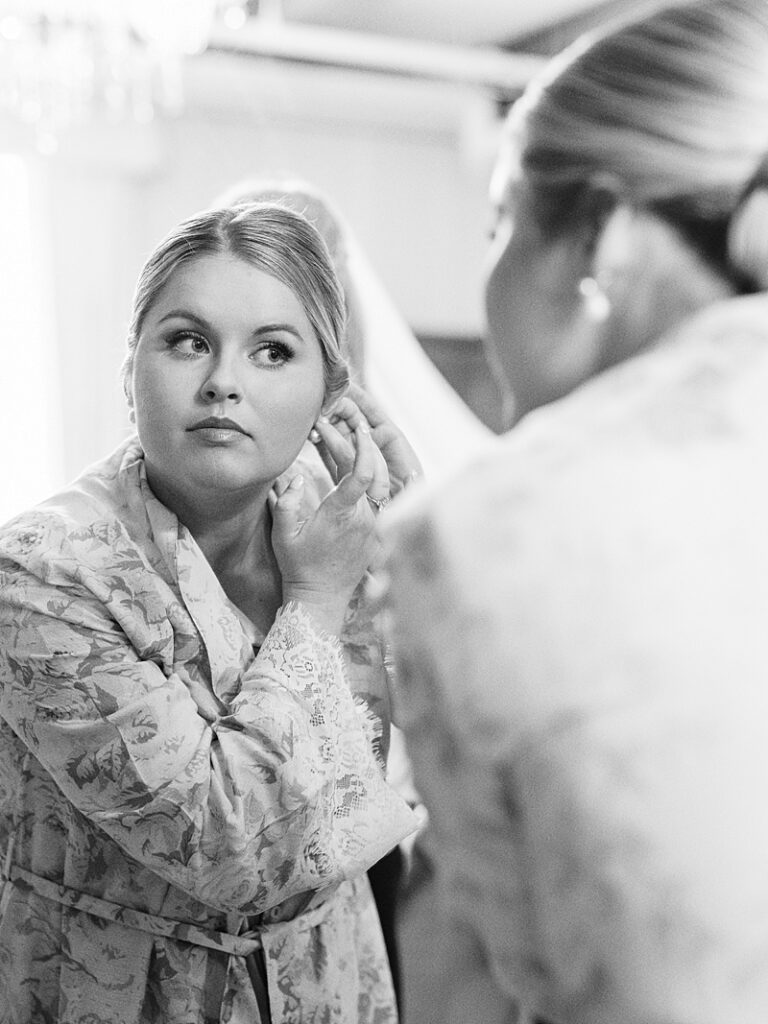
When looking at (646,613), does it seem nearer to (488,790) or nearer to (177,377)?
(488,790)

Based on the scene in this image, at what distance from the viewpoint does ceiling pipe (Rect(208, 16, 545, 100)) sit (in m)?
4.03

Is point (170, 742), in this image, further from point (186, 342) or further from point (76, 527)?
point (186, 342)

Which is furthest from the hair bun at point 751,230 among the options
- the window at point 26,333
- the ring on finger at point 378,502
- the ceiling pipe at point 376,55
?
the window at point 26,333

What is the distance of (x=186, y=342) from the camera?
3.63 feet

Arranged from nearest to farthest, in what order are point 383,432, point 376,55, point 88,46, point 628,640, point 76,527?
point 628,640 < point 76,527 < point 383,432 < point 88,46 < point 376,55

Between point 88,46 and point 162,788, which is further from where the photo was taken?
point 88,46

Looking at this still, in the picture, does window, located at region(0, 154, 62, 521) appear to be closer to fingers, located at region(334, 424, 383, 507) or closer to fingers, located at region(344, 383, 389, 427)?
fingers, located at region(344, 383, 389, 427)

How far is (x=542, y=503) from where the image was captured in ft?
1.96

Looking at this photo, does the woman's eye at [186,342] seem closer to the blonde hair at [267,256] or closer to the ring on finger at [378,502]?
the blonde hair at [267,256]

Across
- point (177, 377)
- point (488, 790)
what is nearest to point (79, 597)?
point (177, 377)

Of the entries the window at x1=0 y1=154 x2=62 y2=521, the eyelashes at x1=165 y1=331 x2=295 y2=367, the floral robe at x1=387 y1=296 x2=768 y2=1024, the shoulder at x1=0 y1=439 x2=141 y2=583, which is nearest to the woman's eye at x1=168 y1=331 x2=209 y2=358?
the eyelashes at x1=165 y1=331 x2=295 y2=367

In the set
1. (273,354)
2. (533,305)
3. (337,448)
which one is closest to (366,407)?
(337,448)

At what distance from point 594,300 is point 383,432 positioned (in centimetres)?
67

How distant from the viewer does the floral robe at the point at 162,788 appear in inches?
39.2
